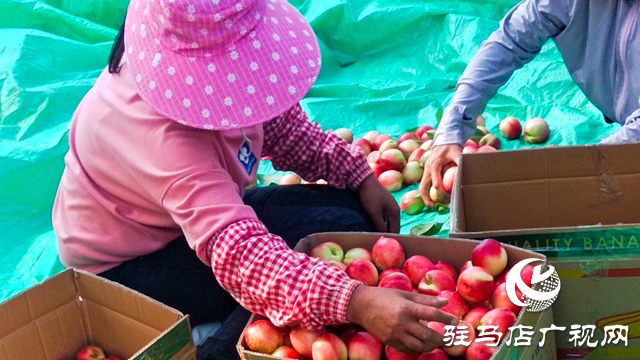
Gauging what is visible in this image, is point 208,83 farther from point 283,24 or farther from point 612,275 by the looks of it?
point 612,275

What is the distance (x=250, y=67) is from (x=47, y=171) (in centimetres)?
139

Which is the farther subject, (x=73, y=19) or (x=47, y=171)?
(x=73, y=19)

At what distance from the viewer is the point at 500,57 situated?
1889 mm

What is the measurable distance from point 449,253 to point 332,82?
1.79 meters

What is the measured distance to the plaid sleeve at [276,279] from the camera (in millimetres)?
1013

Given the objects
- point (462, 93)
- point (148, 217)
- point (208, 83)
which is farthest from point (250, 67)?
point (462, 93)

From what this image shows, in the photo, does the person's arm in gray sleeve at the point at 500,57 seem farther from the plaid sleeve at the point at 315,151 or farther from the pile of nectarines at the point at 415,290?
the pile of nectarines at the point at 415,290

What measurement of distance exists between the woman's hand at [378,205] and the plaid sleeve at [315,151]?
3 centimetres

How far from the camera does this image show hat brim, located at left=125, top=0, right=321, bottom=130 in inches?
44.9

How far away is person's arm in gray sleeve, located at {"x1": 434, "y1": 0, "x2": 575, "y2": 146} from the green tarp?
0.31 metres

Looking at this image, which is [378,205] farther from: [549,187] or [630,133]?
[630,133]

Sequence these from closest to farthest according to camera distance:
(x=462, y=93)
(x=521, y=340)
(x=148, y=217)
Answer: (x=521, y=340) < (x=148, y=217) < (x=462, y=93)

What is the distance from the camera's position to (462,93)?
186cm

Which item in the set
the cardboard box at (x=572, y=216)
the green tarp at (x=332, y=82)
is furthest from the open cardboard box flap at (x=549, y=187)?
the green tarp at (x=332, y=82)
